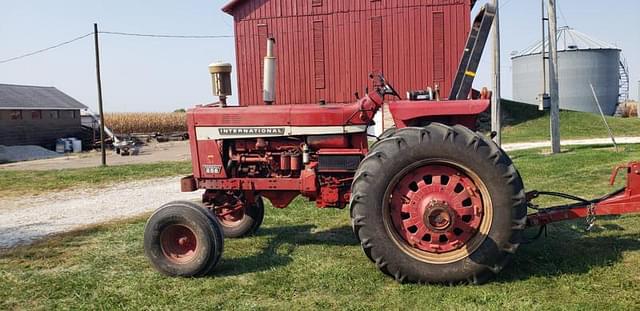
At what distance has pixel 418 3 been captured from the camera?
68.9 ft

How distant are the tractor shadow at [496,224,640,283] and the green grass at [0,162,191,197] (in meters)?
11.1

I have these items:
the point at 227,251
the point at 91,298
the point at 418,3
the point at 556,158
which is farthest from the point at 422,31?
the point at 91,298

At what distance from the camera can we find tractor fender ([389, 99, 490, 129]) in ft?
15.0

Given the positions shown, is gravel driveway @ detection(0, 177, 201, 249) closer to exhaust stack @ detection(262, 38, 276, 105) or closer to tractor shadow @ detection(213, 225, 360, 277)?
tractor shadow @ detection(213, 225, 360, 277)

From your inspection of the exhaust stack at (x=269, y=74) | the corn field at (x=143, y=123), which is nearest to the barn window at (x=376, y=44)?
the exhaust stack at (x=269, y=74)

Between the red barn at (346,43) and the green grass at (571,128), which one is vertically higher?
the red barn at (346,43)

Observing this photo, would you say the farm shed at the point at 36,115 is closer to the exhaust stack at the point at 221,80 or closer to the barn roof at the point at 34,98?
the barn roof at the point at 34,98

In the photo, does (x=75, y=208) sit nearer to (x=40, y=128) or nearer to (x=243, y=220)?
(x=243, y=220)

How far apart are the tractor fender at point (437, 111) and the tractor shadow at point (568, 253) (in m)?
1.38

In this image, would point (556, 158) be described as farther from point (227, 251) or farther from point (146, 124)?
point (146, 124)

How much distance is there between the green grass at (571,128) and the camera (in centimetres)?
2350

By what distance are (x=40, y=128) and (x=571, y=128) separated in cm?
2979

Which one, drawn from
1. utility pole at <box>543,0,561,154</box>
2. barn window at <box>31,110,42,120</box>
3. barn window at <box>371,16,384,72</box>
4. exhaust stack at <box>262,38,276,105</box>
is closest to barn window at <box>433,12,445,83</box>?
barn window at <box>371,16,384,72</box>

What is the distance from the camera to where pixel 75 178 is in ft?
46.7
